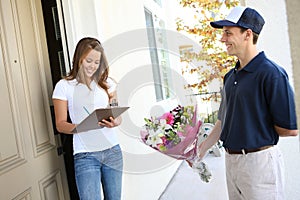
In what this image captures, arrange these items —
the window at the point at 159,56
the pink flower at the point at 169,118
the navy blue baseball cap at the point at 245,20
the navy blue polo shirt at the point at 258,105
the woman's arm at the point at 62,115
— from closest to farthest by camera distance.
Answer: the navy blue polo shirt at the point at 258,105 → the navy blue baseball cap at the point at 245,20 → the pink flower at the point at 169,118 → the woman's arm at the point at 62,115 → the window at the point at 159,56

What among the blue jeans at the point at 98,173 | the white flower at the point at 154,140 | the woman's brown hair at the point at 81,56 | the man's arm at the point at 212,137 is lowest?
the blue jeans at the point at 98,173

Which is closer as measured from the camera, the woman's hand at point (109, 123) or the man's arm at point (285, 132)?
the man's arm at point (285, 132)

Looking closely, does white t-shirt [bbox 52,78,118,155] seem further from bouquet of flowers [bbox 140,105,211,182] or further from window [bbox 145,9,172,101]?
window [bbox 145,9,172,101]

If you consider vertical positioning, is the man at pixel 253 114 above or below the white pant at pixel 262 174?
above

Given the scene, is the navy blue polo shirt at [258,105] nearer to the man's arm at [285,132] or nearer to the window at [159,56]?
Result: the man's arm at [285,132]

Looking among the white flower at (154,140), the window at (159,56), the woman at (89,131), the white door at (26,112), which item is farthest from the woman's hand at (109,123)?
the window at (159,56)

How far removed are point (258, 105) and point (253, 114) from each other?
5cm

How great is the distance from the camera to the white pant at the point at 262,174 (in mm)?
1249

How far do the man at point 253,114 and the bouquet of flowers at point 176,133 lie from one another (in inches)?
6.4

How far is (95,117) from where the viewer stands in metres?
1.46

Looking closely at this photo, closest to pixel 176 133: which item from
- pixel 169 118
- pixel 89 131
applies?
pixel 169 118

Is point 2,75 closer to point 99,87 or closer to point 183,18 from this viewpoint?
point 99,87

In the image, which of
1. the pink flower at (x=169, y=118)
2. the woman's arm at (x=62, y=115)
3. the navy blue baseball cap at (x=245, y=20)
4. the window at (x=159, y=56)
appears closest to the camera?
the navy blue baseball cap at (x=245, y=20)

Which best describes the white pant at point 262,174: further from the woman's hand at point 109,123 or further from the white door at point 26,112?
the white door at point 26,112
